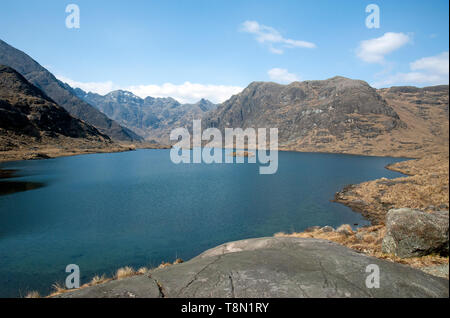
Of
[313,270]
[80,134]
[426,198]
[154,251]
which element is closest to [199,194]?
[154,251]

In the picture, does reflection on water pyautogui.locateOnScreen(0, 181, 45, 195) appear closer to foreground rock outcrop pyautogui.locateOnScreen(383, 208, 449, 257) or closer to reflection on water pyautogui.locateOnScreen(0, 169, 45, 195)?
reflection on water pyautogui.locateOnScreen(0, 169, 45, 195)

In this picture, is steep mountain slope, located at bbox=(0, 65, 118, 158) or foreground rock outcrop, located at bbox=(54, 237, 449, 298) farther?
steep mountain slope, located at bbox=(0, 65, 118, 158)

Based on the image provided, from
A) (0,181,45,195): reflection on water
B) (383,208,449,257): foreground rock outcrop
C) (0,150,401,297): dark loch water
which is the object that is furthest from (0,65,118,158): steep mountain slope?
(383,208,449,257): foreground rock outcrop

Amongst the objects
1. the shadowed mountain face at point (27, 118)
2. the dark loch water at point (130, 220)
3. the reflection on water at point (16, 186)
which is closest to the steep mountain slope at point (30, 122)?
the shadowed mountain face at point (27, 118)

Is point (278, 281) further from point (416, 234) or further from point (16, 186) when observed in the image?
point (16, 186)
